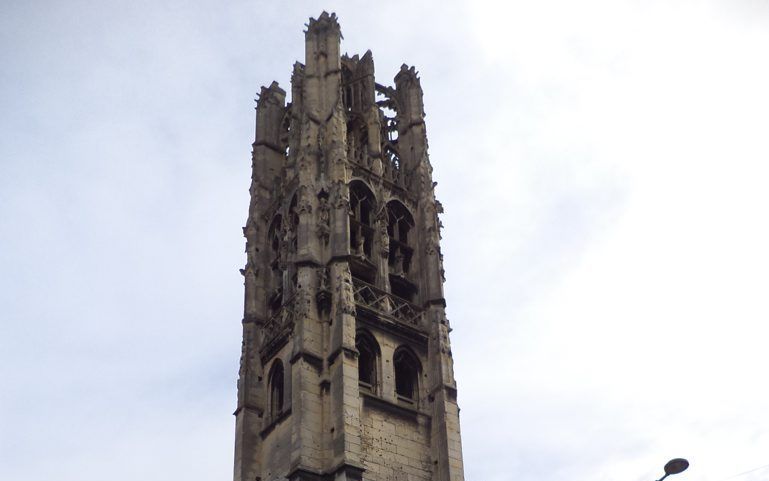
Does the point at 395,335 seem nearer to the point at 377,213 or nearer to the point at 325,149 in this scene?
the point at 377,213

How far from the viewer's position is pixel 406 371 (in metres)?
37.6

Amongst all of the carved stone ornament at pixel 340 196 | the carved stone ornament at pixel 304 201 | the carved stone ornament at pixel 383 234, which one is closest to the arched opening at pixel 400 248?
the carved stone ornament at pixel 383 234

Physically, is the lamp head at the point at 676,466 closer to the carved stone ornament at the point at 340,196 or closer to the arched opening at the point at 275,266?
the carved stone ornament at the point at 340,196

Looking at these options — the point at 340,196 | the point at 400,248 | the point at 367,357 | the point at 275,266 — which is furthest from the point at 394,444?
the point at 275,266

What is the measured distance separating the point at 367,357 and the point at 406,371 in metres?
1.96

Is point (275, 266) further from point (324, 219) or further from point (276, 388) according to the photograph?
point (276, 388)

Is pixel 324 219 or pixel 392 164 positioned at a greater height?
pixel 392 164

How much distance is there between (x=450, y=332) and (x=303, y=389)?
7551 mm

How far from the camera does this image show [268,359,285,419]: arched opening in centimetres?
3691

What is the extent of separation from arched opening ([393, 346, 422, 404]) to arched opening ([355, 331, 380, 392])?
1.00 m

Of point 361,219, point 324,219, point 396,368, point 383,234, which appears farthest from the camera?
point 361,219

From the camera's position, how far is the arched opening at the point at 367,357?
36.0 m

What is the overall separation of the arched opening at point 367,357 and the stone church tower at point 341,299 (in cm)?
5

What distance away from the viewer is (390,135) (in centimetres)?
4731
